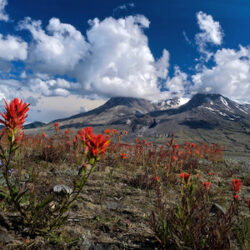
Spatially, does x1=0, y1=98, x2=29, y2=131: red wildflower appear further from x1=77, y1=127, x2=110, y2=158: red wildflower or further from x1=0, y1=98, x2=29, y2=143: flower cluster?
x1=77, y1=127, x2=110, y2=158: red wildflower

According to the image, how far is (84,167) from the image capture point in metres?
1.95

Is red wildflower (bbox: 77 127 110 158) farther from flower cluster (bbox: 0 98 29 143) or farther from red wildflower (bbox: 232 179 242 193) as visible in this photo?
red wildflower (bbox: 232 179 242 193)

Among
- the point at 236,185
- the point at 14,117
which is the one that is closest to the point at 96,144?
the point at 14,117

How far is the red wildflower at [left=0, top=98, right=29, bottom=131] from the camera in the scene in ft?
6.07

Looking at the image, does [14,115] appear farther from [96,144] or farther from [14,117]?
[96,144]

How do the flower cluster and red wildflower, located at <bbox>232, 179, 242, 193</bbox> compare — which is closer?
the flower cluster

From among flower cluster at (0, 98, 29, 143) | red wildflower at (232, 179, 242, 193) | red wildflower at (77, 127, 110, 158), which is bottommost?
red wildflower at (232, 179, 242, 193)

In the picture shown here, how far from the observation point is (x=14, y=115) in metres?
1.86

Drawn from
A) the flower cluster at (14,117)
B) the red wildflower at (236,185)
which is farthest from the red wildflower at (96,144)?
the red wildflower at (236,185)

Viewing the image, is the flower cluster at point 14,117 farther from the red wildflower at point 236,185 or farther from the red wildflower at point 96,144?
the red wildflower at point 236,185

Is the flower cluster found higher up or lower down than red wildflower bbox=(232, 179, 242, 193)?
higher up

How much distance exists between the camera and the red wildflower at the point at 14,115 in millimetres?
1849

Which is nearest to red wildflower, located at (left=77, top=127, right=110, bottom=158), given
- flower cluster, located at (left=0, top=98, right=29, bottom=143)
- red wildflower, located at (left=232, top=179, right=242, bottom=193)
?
flower cluster, located at (left=0, top=98, right=29, bottom=143)

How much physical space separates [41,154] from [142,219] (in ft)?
14.7
